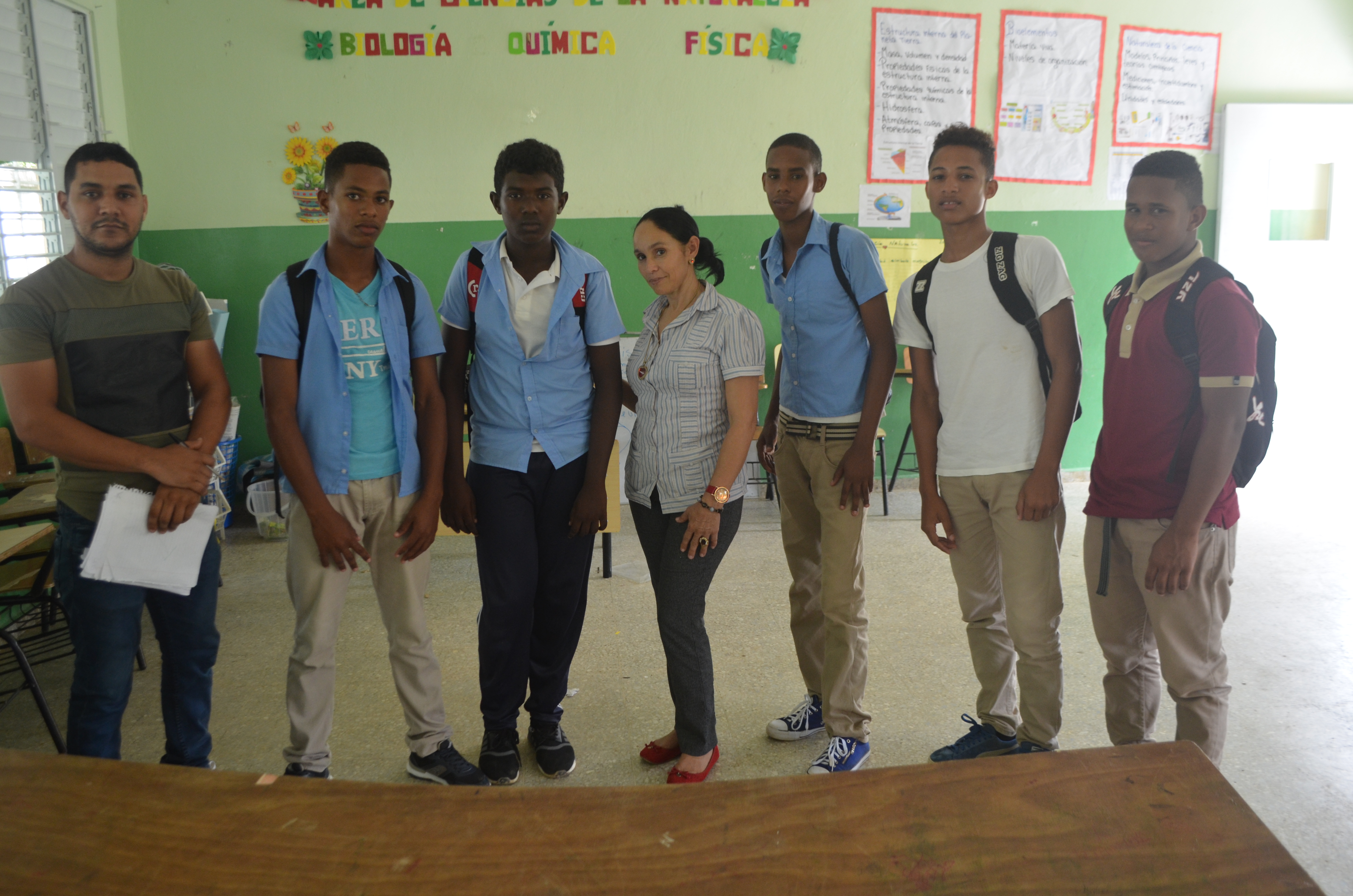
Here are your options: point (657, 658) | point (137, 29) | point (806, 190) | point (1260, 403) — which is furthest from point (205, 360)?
point (137, 29)

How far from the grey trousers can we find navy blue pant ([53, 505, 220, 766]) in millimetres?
1040

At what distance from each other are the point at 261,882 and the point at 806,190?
6.15ft

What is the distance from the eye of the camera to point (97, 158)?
1.79m

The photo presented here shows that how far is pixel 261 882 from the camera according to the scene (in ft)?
3.17

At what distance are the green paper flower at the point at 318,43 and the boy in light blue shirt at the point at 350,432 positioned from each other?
3141 millimetres

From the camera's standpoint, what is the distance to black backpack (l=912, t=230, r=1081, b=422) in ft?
6.52

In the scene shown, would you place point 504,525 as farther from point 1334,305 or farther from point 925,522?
point 1334,305

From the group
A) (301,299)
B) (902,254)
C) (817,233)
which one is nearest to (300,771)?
(301,299)

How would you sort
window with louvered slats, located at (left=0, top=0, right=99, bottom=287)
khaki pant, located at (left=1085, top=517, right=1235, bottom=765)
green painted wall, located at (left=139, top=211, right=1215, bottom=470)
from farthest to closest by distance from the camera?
green painted wall, located at (left=139, top=211, right=1215, bottom=470) < window with louvered slats, located at (left=0, top=0, right=99, bottom=287) < khaki pant, located at (left=1085, top=517, right=1235, bottom=765)

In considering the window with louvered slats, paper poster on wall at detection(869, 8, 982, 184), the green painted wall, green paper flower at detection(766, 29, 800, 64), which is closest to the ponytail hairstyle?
the green painted wall

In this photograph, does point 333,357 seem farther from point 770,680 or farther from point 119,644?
point 770,680

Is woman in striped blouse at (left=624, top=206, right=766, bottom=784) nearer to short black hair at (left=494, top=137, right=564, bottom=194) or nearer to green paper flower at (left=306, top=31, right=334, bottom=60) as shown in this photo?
short black hair at (left=494, top=137, right=564, bottom=194)

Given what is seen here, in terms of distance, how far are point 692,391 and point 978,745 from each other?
48.6 inches

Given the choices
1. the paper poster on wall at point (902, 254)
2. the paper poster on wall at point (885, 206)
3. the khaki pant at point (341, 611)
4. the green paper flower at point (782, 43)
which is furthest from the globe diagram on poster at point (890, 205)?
the khaki pant at point (341, 611)
